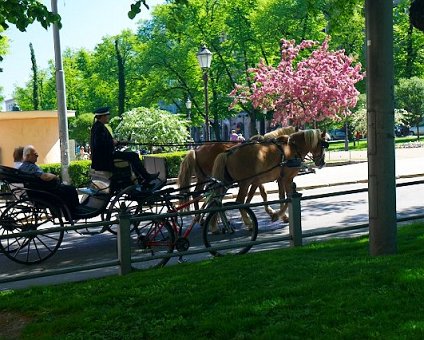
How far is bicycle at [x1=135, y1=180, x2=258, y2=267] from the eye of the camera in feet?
30.8

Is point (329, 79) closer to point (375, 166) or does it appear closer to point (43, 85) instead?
point (375, 166)

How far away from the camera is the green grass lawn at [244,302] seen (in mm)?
5195

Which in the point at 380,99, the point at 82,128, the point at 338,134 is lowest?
the point at 338,134

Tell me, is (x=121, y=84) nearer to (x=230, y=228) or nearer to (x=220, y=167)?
(x=220, y=167)

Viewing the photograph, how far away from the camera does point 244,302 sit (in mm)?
6016

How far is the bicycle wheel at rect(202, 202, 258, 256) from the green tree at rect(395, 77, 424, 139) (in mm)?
43082

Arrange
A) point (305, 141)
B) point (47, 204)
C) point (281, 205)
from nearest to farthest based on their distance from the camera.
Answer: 1. point (47, 204)
2. point (281, 205)
3. point (305, 141)

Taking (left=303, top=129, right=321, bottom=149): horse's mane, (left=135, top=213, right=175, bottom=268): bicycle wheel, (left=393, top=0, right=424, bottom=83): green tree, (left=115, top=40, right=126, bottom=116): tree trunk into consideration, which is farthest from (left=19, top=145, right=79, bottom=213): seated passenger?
(left=115, top=40, right=126, bottom=116): tree trunk

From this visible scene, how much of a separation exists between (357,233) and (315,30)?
135ft

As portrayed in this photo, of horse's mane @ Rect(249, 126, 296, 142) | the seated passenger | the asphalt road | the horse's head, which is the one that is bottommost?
the asphalt road

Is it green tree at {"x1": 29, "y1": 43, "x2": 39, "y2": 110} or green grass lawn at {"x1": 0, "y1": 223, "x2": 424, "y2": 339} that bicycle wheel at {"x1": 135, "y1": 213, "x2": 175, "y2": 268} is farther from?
green tree at {"x1": 29, "y1": 43, "x2": 39, "y2": 110}

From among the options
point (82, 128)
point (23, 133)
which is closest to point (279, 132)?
point (23, 133)

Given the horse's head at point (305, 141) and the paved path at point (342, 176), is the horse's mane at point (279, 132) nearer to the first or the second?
the horse's head at point (305, 141)

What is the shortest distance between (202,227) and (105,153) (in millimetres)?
2049
